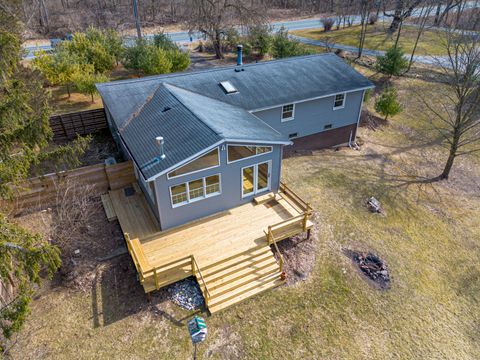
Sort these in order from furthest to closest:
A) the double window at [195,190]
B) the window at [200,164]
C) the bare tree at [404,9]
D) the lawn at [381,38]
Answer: the lawn at [381,38] < the bare tree at [404,9] < the double window at [195,190] < the window at [200,164]

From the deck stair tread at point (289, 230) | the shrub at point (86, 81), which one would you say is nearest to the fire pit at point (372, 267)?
the deck stair tread at point (289, 230)

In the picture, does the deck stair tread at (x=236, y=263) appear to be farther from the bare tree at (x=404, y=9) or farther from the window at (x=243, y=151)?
the bare tree at (x=404, y=9)

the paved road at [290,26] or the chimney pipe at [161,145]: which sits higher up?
the chimney pipe at [161,145]

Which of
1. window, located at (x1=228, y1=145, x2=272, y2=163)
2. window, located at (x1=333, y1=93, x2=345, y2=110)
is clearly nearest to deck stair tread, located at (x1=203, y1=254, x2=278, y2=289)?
window, located at (x1=228, y1=145, x2=272, y2=163)

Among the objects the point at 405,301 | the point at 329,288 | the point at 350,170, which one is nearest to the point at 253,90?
the point at 350,170

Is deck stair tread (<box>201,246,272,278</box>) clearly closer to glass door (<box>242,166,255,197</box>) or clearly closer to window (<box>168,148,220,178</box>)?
glass door (<box>242,166,255,197</box>)
